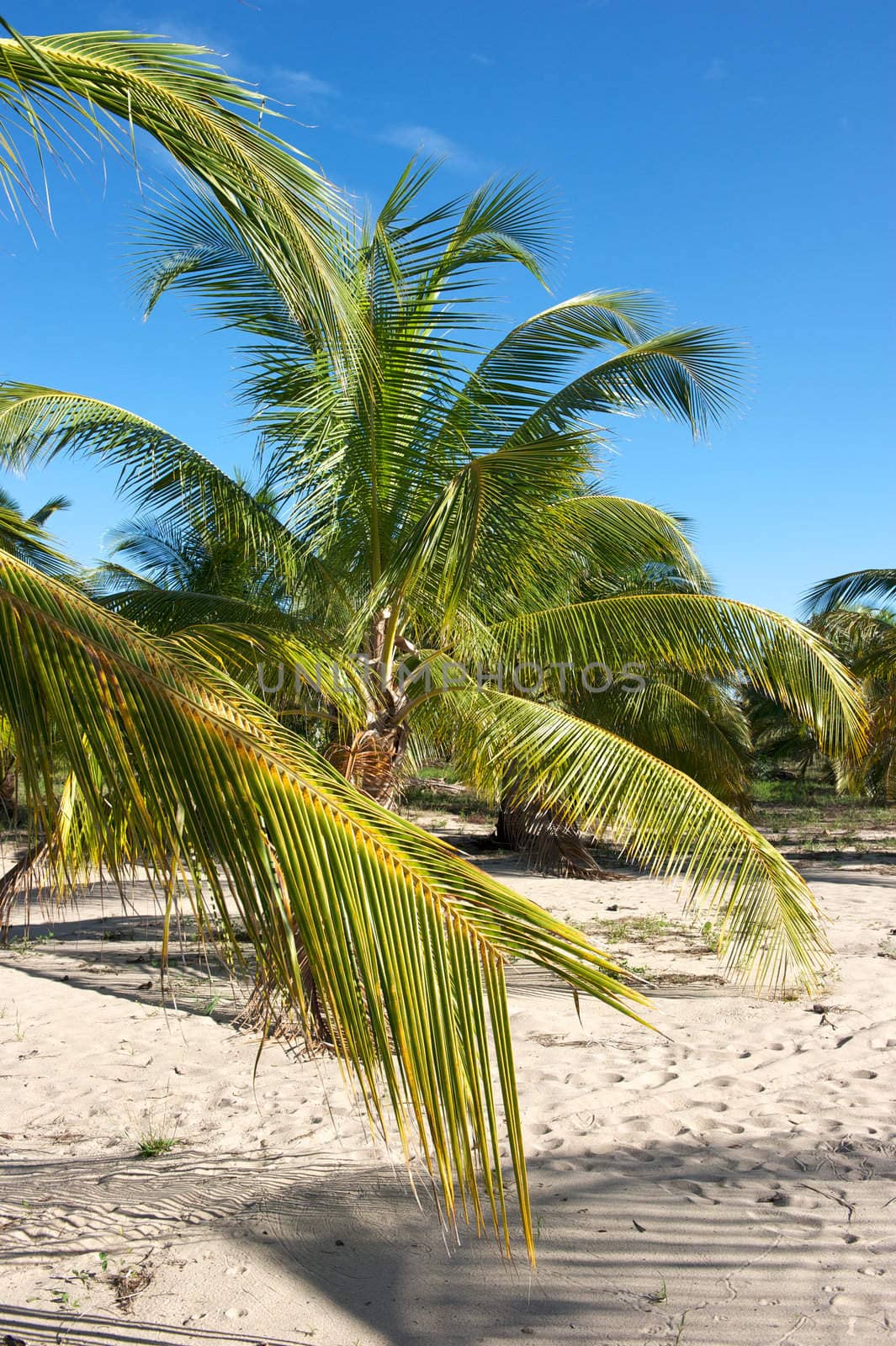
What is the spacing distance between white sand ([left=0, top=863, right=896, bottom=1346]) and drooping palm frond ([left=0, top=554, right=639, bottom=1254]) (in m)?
1.30

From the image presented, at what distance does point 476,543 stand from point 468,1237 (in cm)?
306

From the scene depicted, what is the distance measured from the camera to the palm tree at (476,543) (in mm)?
5277

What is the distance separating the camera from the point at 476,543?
4.88 metres

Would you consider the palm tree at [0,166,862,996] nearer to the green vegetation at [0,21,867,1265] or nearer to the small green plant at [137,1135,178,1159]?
the green vegetation at [0,21,867,1265]

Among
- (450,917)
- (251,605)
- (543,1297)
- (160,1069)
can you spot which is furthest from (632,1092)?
(251,605)

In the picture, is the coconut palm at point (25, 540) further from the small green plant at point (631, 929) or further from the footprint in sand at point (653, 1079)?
the small green plant at point (631, 929)

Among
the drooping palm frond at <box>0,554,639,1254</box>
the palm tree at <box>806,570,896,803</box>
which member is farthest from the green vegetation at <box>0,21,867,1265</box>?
the palm tree at <box>806,570,896,803</box>

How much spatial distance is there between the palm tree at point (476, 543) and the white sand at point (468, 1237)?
1.00 m

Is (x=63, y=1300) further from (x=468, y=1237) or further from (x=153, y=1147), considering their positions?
(x=468, y=1237)

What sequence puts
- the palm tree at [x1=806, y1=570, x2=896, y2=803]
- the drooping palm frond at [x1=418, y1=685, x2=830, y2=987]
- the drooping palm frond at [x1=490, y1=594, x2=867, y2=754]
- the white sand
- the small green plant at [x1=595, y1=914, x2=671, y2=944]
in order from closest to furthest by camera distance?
the white sand, the drooping palm frond at [x1=418, y1=685, x2=830, y2=987], the drooping palm frond at [x1=490, y1=594, x2=867, y2=754], the small green plant at [x1=595, y1=914, x2=671, y2=944], the palm tree at [x1=806, y1=570, x2=896, y2=803]

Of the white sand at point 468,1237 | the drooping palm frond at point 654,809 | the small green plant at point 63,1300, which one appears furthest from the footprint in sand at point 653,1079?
the small green plant at point 63,1300

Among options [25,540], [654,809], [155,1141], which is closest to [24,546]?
[25,540]

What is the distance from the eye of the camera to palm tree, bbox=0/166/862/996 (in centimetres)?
528

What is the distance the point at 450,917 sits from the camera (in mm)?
1793
